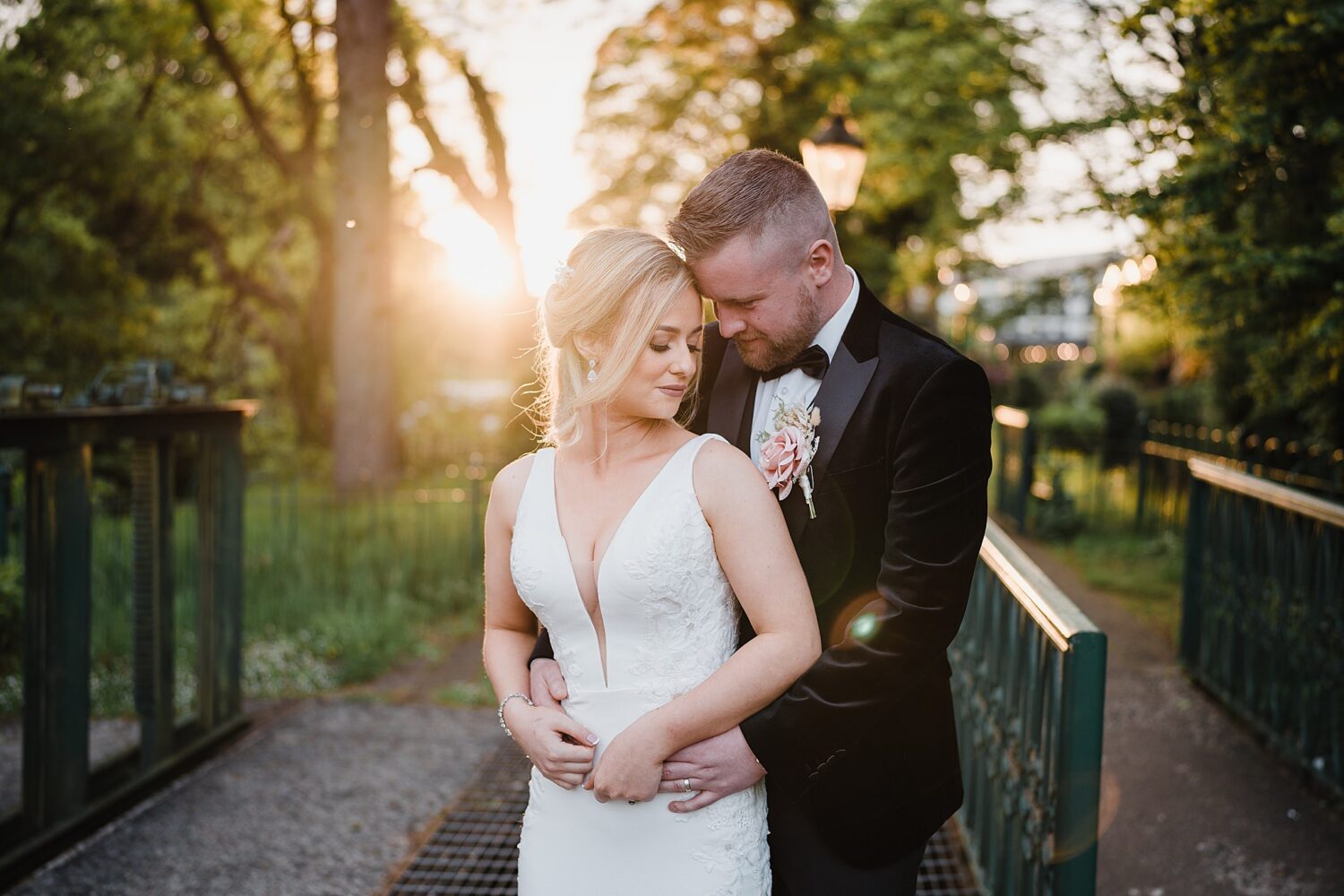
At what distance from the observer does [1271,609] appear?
5062 millimetres

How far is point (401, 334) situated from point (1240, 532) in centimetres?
1640

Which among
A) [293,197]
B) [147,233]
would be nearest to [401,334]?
[293,197]

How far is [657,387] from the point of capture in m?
2.17

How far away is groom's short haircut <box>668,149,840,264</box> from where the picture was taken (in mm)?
2252

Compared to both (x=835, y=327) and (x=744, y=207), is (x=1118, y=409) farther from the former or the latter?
(x=744, y=207)

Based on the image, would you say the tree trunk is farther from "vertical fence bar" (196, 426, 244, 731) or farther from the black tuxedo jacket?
the black tuxedo jacket

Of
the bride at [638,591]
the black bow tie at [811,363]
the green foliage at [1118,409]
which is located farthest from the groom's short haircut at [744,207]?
the green foliage at [1118,409]

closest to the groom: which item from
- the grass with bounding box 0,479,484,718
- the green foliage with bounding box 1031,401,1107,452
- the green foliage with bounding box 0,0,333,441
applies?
the grass with bounding box 0,479,484,718

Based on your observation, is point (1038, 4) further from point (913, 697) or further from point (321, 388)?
point (321, 388)

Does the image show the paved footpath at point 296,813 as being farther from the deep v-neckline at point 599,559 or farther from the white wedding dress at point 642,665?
the deep v-neckline at point 599,559

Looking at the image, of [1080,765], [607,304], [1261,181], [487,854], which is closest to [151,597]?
[487,854]

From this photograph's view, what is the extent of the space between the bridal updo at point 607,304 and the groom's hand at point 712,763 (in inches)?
27.8

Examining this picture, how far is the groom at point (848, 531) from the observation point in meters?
2.06

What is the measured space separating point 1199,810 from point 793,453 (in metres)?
3.44
